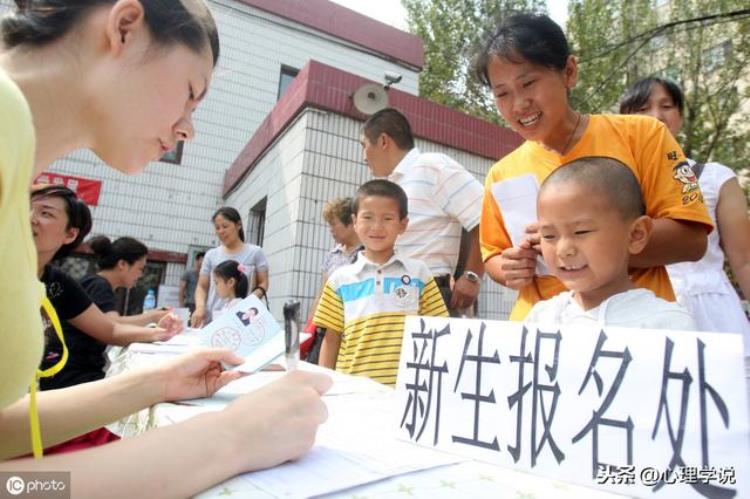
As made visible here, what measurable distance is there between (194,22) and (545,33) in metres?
0.98

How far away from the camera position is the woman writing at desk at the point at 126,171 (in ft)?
1.63

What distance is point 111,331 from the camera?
2.20 m

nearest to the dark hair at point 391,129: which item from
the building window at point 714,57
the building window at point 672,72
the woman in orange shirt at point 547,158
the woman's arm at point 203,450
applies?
the woman in orange shirt at point 547,158

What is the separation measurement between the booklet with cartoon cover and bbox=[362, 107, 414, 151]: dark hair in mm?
1470

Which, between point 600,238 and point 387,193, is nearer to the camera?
point 600,238

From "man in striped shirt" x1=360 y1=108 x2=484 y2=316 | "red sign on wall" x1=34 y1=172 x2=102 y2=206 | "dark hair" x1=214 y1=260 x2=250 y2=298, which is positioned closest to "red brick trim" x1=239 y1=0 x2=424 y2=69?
"red sign on wall" x1=34 y1=172 x2=102 y2=206

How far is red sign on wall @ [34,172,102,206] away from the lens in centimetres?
707

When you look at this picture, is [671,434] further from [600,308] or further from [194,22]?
[194,22]

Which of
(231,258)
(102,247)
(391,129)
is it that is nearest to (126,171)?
(391,129)

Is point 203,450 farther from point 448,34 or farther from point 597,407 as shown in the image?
point 448,34

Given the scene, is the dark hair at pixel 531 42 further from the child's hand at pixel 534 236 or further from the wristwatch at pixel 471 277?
the wristwatch at pixel 471 277

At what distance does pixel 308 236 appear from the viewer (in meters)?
4.32

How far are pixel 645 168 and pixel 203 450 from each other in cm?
123

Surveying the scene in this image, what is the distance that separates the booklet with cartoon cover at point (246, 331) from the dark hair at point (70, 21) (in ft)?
2.15
